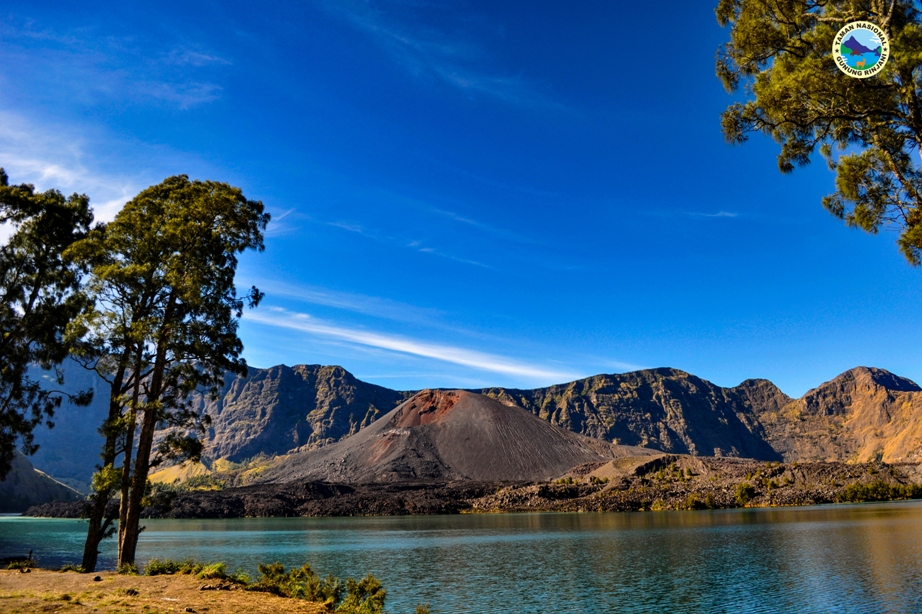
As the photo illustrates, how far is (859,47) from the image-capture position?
18062 mm

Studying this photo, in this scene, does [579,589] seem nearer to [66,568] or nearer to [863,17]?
[66,568]

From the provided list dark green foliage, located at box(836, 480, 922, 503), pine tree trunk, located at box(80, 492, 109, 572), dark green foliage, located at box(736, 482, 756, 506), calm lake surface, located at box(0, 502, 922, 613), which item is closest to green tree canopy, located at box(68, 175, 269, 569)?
pine tree trunk, located at box(80, 492, 109, 572)

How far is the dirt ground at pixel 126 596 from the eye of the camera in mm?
17422

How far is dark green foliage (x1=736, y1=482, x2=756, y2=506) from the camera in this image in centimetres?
15900

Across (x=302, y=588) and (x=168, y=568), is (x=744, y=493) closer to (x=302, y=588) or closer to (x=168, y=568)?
(x=302, y=588)

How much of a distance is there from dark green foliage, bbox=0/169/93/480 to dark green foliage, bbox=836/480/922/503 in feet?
589

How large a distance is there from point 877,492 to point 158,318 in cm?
18712

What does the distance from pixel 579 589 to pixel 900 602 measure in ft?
52.1

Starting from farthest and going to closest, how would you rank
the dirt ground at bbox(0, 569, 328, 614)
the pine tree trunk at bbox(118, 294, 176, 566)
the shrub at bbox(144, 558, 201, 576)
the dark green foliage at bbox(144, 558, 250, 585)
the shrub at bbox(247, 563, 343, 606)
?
the shrub at bbox(144, 558, 201, 576), the pine tree trunk at bbox(118, 294, 176, 566), the dark green foliage at bbox(144, 558, 250, 585), the shrub at bbox(247, 563, 343, 606), the dirt ground at bbox(0, 569, 328, 614)

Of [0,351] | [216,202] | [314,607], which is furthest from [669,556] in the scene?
[0,351]

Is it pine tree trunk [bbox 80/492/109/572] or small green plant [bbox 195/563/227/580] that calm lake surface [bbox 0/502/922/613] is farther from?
pine tree trunk [bbox 80/492/109/572]

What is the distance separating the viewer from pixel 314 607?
22359 mm

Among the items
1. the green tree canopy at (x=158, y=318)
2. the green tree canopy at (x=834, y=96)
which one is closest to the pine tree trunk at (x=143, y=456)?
the green tree canopy at (x=158, y=318)

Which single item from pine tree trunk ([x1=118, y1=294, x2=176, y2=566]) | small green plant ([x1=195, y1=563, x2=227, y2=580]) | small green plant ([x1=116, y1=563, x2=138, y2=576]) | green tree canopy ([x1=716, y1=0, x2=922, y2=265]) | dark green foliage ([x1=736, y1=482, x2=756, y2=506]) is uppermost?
green tree canopy ([x1=716, y1=0, x2=922, y2=265])
